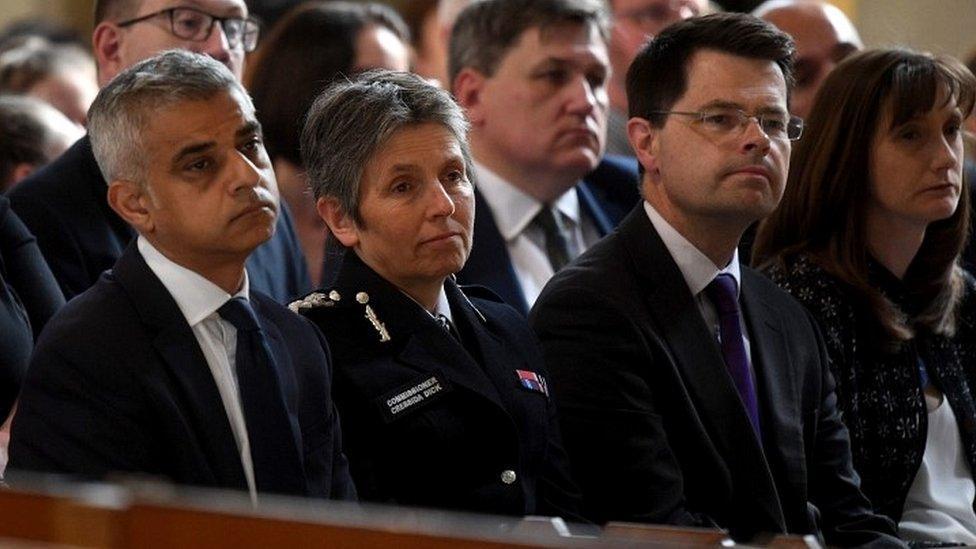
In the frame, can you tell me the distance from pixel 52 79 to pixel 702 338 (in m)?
2.81

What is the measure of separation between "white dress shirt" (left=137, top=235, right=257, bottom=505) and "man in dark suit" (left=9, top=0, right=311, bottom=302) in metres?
0.77

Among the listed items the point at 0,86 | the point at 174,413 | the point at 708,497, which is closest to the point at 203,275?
the point at 174,413

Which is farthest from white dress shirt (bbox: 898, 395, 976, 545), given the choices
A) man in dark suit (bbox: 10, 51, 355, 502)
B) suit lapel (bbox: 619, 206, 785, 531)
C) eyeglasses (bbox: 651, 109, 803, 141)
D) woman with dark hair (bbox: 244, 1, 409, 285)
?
woman with dark hair (bbox: 244, 1, 409, 285)

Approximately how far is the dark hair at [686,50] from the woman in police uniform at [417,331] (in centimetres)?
49

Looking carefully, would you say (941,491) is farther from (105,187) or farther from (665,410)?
(105,187)

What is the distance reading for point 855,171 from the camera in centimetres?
346

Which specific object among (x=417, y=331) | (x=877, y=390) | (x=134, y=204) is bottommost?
(x=877, y=390)

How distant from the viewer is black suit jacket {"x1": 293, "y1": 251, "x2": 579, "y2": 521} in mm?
2645

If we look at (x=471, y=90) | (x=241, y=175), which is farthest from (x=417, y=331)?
(x=471, y=90)

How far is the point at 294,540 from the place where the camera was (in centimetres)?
160

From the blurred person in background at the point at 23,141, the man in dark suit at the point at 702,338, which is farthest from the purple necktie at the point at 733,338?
the blurred person in background at the point at 23,141

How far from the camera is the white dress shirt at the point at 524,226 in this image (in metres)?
3.87

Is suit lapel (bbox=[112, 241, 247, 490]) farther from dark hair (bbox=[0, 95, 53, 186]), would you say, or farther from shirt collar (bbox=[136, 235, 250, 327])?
dark hair (bbox=[0, 95, 53, 186])

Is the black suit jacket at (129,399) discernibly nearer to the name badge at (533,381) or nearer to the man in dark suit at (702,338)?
the name badge at (533,381)
